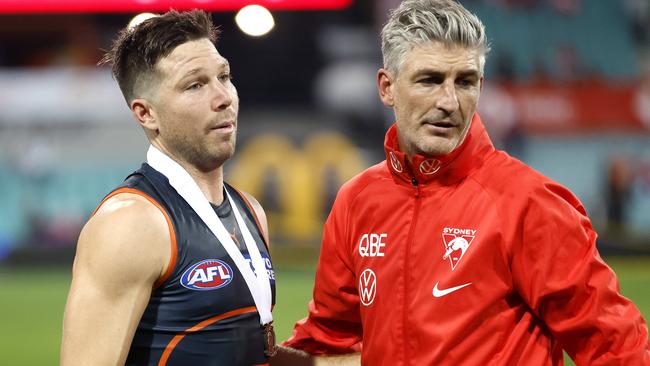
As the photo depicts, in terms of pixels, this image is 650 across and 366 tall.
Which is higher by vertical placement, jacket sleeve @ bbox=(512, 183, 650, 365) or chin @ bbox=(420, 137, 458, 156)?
chin @ bbox=(420, 137, 458, 156)

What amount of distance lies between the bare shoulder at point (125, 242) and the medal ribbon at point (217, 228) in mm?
164

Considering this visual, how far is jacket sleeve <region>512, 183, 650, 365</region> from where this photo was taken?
2.36 m

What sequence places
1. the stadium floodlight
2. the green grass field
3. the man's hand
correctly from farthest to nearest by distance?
the stadium floodlight < the green grass field < the man's hand

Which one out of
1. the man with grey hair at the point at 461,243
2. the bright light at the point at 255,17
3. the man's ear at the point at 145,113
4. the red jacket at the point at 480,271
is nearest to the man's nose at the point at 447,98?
the man with grey hair at the point at 461,243

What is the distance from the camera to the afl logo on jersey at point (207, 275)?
256cm

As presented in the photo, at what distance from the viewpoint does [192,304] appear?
257 centimetres

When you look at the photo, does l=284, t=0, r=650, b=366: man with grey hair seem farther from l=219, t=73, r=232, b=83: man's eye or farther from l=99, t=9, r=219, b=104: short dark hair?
l=99, t=9, r=219, b=104: short dark hair

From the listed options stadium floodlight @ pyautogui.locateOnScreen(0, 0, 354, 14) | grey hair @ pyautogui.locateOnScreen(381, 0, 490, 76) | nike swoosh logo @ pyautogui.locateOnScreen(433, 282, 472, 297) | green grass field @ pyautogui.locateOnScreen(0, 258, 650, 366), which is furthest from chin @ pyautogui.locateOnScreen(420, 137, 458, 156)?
stadium floodlight @ pyautogui.locateOnScreen(0, 0, 354, 14)

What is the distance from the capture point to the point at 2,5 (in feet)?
30.2

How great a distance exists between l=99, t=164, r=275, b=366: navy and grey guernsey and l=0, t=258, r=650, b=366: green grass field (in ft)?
16.1

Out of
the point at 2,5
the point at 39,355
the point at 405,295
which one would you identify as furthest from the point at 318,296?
the point at 2,5

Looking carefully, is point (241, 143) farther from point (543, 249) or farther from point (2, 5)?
point (543, 249)

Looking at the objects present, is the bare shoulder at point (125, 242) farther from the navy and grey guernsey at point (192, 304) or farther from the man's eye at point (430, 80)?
the man's eye at point (430, 80)

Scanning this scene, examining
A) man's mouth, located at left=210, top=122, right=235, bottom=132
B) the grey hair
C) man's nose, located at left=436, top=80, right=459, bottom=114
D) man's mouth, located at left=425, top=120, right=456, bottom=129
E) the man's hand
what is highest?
the grey hair
